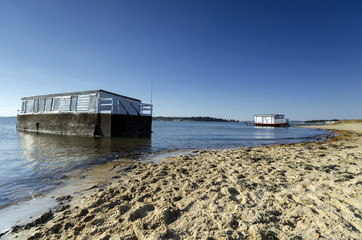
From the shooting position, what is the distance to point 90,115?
47.8 feet

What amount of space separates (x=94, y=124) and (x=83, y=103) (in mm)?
2550

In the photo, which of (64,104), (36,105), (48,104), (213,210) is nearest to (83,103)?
(64,104)

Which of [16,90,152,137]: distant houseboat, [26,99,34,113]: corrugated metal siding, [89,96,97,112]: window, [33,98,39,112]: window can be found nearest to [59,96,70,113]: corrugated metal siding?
[16,90,152,137]: distant houseboat

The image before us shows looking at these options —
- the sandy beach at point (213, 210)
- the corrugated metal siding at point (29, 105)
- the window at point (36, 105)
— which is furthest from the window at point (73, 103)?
the sandy beach at point (213, 210)

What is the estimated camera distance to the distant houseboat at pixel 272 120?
178 ft

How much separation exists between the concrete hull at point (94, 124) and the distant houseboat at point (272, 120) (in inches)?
2016

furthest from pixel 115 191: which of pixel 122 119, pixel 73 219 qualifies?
pixel 122 119

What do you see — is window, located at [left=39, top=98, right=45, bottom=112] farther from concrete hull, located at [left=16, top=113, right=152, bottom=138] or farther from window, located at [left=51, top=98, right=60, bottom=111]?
window, located at [left=51, top=98, right=60, bottom=111]

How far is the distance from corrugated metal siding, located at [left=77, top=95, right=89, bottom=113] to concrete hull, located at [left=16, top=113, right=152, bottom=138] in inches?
18.0

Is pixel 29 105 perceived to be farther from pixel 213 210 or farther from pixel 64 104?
pixel 213 210

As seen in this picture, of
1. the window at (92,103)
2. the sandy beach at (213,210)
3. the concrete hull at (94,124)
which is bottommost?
the sandy beach at (213,210)

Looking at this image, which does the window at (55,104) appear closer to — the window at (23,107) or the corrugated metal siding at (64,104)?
the corrugated metal siding at (64,104)

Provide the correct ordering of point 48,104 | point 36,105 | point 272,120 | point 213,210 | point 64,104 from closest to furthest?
point 213,210 → point 64,104 → point 48,104 → point 36,105 → point 272,120

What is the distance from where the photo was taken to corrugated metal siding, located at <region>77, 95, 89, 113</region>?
48.9ft
